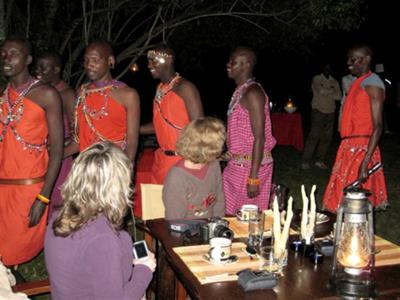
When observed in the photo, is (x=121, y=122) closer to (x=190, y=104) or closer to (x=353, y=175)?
(x=190, y=104)

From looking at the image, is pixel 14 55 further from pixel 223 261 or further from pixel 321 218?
pixel 321 218

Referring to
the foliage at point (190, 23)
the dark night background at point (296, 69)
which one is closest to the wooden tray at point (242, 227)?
the foliage at point (190, 23)

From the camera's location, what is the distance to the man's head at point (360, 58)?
162 inches

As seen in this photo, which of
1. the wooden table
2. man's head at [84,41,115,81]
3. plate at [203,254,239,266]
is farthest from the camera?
man's head at [84,41,115,81]

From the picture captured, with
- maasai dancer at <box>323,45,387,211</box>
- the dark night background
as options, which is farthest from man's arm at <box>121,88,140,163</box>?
the dark night background

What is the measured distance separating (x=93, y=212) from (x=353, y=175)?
9.41 ft

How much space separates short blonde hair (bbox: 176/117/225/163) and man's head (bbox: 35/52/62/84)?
75.8 inches

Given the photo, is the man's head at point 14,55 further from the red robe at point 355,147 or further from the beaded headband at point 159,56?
the red robe at point 355,147

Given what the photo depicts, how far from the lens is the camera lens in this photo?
2.63m

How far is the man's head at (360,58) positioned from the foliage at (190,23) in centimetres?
372

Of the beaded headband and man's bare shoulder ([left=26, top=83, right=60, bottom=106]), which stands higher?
the beaded headband

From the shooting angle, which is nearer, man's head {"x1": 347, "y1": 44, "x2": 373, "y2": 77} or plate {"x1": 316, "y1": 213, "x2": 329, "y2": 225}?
plate {"x1": 316, "y1": 213, "x2": 329, "y2": 225}

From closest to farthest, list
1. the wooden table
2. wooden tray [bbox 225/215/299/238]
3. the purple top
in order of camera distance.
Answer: the purple top, the wooden table, wooden tray [bbox 225/215/299/238]

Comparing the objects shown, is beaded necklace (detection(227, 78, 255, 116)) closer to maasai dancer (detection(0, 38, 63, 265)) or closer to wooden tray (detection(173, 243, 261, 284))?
maasai dancer (detection(0, 38, 63, 265))
